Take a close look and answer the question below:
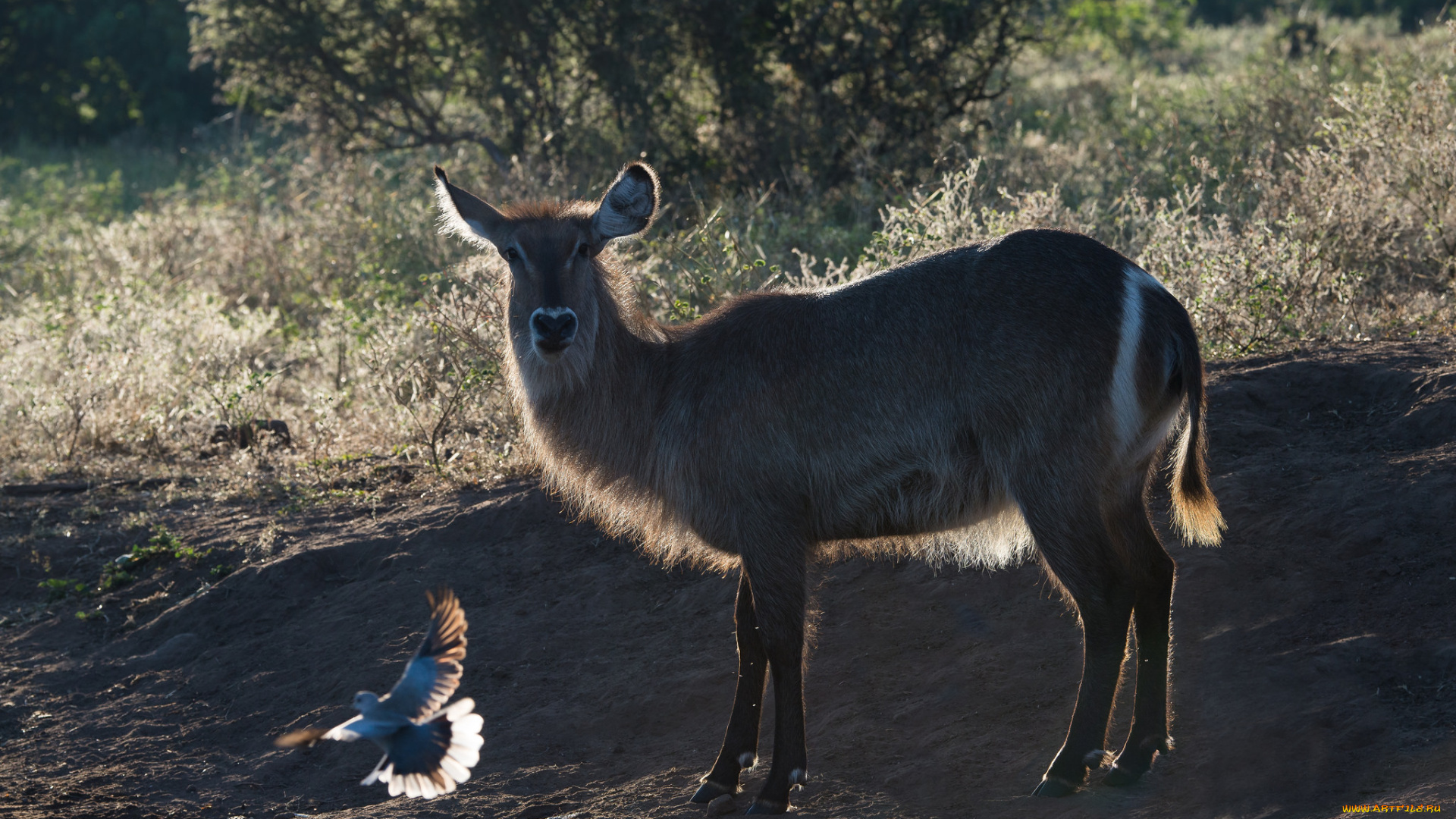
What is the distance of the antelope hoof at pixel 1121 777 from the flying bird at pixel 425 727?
180cm

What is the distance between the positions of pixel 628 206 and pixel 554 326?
0.60m

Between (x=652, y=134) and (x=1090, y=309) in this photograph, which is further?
(x=652, y=134)

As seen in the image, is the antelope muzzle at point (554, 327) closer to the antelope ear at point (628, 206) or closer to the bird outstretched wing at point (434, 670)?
the antelope ear at point (628, 206)

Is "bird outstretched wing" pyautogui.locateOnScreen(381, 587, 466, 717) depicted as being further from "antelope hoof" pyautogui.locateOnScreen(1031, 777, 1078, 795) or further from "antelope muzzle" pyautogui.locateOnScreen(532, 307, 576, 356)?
"antelope hoof" pyautogui.locateOnScreen(1031, 777, 1078, 795)

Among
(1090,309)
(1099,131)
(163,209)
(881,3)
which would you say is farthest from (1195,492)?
(163,209)

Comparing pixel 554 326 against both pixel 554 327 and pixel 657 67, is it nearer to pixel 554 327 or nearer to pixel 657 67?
pixel 554 327

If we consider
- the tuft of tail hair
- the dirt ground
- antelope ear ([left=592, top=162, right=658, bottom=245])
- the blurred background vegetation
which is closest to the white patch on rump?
the tuft of tail hair

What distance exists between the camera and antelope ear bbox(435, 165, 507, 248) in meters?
4.13

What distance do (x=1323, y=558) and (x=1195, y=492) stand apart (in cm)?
85

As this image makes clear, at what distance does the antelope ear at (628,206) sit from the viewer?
160 inches

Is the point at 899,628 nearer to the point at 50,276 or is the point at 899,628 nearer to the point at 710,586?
the point at 710,586

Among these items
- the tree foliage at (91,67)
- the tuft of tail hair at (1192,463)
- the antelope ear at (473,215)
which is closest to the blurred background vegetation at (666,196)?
the antelope ear at (473,215)

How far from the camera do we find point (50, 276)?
35.7ft

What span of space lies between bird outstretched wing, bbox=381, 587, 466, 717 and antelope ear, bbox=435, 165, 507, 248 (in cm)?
133
